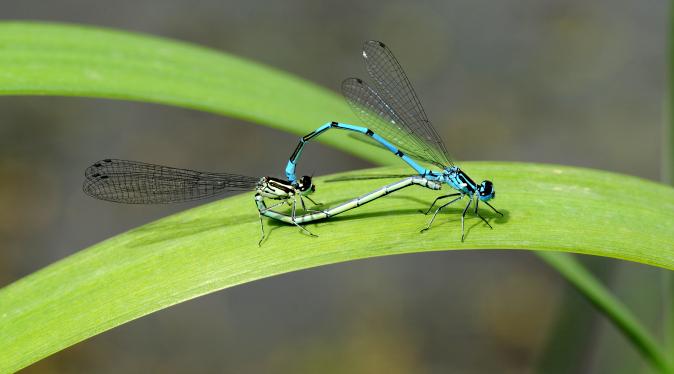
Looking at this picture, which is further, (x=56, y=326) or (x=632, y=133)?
(x=632, y=133)

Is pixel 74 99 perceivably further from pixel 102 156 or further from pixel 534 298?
pixel 534 298

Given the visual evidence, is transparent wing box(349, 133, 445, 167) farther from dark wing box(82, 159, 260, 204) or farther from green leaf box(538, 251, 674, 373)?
green leaf box(538, 251, 674, 373)

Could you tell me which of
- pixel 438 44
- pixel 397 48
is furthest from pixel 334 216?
pixel 438 44

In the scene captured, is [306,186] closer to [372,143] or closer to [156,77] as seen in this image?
[372,143]

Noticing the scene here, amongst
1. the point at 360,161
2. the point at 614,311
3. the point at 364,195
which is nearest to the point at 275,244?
the point at 364,195

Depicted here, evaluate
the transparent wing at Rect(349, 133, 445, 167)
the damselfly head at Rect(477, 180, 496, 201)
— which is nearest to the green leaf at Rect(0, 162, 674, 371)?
the damselfly head at Rect(477, 180, 496, 201)

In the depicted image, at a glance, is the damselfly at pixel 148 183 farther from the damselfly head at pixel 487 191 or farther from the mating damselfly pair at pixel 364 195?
the damselfly head at pixel 487 191
